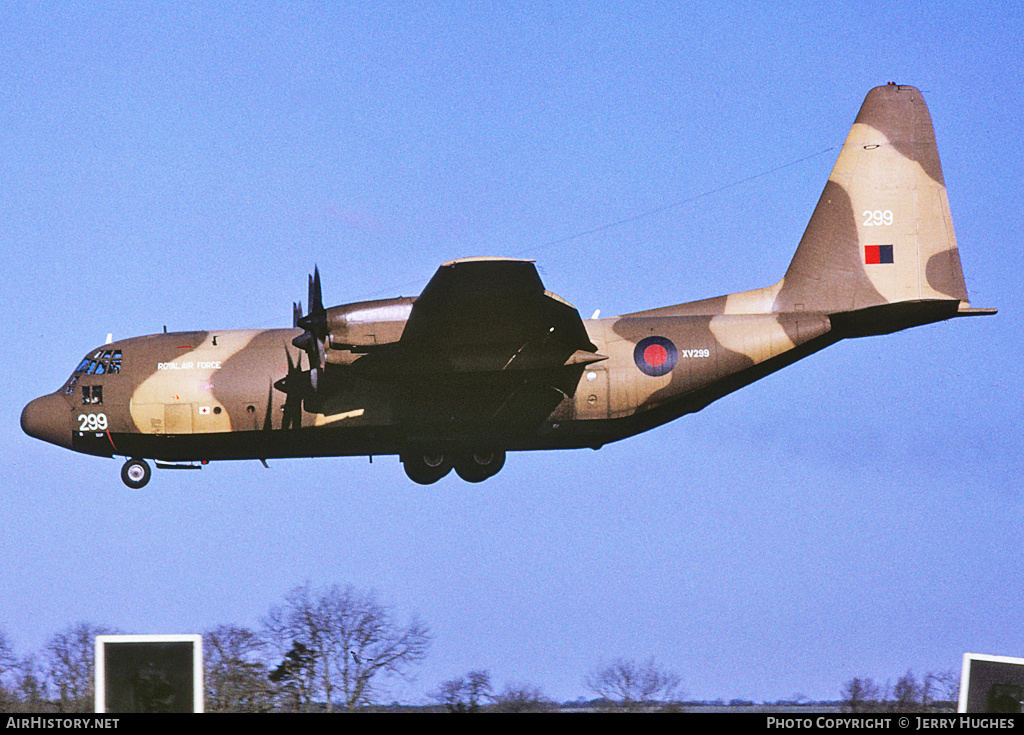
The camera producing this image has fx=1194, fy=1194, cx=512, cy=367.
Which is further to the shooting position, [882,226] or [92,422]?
[882,226]

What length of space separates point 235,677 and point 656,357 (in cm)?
948

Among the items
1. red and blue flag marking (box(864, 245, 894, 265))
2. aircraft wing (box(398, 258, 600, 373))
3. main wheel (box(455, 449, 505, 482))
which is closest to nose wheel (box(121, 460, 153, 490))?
main wheel (box(455, 449, 505, 482))

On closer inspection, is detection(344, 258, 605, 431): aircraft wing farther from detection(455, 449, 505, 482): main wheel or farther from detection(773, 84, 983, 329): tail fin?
detection(773, 84, 983, 329): tail fin

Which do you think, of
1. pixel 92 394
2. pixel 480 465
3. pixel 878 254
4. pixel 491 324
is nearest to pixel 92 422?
pixel 92 394

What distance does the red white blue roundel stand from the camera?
22.4 meters

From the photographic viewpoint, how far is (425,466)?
927 inches

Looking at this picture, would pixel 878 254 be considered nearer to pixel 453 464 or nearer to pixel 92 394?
pixel 453 464

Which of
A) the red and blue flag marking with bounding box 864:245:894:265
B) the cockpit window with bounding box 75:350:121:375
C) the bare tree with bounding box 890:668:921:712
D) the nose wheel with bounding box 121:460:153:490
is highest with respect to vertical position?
the red and blue flag marking with bounding box 864:245:894:265

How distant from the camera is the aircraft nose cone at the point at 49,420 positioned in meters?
23.5

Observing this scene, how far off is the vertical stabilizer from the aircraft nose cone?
14343mm
